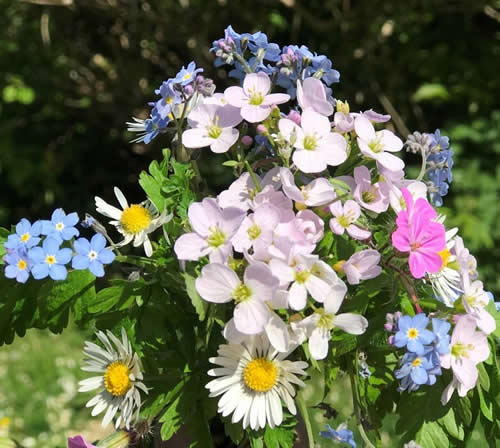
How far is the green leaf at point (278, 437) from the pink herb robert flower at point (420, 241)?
26 centimetres

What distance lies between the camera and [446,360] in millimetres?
790

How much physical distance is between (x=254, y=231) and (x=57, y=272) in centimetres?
24

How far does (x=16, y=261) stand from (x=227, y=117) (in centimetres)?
32

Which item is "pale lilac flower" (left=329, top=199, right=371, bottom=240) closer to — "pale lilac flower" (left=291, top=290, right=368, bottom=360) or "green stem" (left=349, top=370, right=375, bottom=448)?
"pale lilac flower" (left=291, top=290, right=368, bottom=360)

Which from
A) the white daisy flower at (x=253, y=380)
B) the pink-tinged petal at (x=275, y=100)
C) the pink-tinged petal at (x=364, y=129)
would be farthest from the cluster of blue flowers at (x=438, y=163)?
the white daisy flower at (x=253, y=380)

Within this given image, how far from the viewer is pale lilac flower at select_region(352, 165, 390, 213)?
85 cm

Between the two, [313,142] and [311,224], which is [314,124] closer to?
[313,142]

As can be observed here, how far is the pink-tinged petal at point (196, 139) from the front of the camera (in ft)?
2.86

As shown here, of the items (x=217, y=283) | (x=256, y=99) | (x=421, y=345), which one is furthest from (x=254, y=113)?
(x=421, y=345)

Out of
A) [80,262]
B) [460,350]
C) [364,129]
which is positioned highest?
[364,129]

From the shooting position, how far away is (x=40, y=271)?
787mm

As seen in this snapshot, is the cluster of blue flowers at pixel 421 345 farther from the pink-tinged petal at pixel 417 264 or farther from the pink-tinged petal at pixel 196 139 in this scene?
the pink-tinged petal at pixel 196 139

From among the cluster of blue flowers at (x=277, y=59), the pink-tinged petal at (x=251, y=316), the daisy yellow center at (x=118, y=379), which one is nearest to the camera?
the pink-tinged petal at (x=251, y=316)

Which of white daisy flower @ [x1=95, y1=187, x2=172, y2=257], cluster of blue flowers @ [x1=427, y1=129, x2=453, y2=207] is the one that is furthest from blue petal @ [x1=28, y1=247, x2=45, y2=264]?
cluster of blue flowers @ [x1=427, y1=129, x2=453, y2=207]
